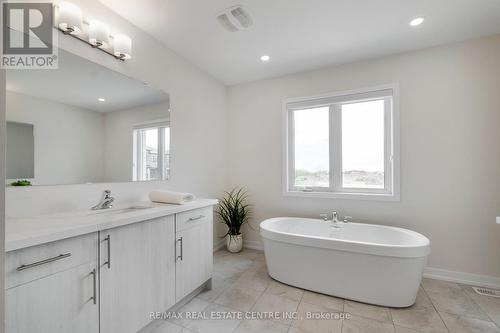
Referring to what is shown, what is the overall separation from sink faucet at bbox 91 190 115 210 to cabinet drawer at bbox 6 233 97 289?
54cm

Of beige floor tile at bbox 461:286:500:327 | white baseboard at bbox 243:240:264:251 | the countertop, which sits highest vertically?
the countertop

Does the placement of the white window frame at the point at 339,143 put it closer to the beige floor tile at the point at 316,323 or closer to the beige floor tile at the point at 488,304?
the beige floor tile at the point at 488,304

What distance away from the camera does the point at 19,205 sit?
1.33 meters

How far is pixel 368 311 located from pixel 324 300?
35cm

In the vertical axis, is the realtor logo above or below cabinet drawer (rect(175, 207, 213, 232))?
above

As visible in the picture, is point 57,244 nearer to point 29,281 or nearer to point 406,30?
point 29,281

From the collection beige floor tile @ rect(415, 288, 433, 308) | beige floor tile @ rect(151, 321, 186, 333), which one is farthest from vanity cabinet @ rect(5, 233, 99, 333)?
beige floor tile @ rect(415, 288, 433, 308)

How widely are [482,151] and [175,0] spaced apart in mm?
3207

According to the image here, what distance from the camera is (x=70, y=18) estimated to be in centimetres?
147

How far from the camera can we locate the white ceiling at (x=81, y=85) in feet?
4.61

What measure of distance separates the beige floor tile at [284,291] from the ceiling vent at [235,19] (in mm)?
2541

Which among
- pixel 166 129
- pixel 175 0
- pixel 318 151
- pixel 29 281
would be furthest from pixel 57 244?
pixel 318 151

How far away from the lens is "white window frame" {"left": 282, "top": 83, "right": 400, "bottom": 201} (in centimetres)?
254

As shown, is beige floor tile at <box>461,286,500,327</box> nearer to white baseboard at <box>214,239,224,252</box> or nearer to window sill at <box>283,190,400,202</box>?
window sill at <box>283,190,400,202</box>
